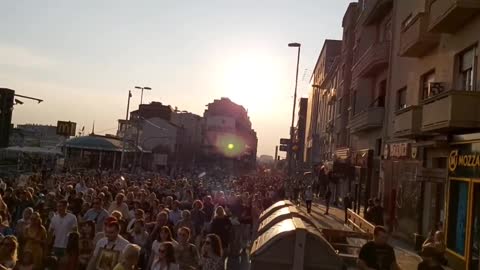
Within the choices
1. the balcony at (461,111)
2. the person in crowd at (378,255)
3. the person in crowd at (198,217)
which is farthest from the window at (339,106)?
the person in crowd at (378,255)

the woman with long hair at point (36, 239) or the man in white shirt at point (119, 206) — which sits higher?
the man in white shirt at point (119, 206)

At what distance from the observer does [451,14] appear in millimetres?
15711

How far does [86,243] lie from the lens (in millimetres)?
9188

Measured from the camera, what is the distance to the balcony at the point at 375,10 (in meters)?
28.1

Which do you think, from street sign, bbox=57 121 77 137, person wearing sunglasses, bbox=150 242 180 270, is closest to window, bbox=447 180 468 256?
person wearing sunglasses, bbox=150 242 180 270

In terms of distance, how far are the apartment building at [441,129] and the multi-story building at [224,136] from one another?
101m

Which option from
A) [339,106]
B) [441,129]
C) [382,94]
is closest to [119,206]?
[441,129]

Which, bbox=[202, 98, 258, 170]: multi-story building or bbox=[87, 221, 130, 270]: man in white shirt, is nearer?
bbox=[87, 221, 130, 270]: man in white shirt

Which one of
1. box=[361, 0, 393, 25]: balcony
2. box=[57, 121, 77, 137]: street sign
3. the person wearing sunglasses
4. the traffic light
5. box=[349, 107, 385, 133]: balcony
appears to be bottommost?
the person wearing sunglasses

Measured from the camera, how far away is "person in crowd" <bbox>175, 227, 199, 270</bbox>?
841 centimetres

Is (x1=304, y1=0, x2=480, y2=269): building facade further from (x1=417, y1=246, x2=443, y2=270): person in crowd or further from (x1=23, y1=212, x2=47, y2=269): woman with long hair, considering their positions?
(x1=23, y1=212, x2=47, y2=269): woman with long hair

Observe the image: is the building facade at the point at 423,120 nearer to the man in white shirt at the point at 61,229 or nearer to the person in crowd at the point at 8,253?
the man in white shirt at the point at 61,229

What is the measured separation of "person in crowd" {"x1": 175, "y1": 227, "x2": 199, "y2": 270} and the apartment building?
754cm

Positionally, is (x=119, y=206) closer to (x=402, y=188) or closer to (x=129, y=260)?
(x=129, y=260)
